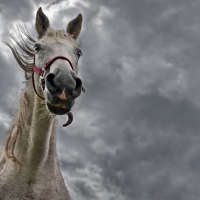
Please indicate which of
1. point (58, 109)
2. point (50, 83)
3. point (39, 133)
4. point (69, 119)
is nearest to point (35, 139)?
point (39, 133)

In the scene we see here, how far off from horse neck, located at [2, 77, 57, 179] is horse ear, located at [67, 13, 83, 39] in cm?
207

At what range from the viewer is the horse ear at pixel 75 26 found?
325 inches

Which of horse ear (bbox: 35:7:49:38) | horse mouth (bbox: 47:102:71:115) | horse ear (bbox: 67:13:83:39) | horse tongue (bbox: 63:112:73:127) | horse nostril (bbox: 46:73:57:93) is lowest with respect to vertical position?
horse mouth (bbox: 47:102:71:115)

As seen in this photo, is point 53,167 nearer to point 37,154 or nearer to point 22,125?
point 37,154

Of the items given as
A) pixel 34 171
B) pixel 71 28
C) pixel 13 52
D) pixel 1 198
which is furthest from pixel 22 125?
pixel 71 28

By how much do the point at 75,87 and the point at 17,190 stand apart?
236 centimetres

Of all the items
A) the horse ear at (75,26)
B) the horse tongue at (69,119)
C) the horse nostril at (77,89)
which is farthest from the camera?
the horse ear at (75,26)

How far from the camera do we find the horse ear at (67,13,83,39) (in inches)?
325

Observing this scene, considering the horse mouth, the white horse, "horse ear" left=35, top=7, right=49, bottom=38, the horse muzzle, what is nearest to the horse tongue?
the white horse

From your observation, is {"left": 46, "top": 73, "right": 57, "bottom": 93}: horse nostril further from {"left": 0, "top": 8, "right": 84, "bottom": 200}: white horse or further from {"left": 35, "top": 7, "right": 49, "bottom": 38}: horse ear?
{"left": 35, "top": 7, "right": 49, "bottom": 38}: horse ear

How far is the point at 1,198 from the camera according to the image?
6320 mm

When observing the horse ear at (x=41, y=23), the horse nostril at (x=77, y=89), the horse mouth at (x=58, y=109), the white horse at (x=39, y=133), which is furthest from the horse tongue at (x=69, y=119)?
the horse ear at (x=41, y=23)

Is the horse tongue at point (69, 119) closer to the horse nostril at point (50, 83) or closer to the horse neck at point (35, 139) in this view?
the horse neck at point (35, 139)

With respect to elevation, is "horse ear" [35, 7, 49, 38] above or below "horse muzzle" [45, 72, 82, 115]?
above
